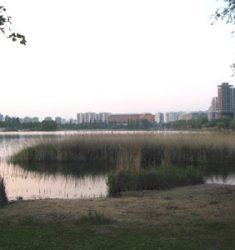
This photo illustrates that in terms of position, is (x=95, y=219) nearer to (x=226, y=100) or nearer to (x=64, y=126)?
(x=226, y=100)

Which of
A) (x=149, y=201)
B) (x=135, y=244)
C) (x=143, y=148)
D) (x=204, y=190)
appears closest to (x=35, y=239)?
(x=135, y=244)

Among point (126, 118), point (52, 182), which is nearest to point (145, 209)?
point (52, 182)

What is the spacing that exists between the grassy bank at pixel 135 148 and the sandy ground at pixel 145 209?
37.4 feet

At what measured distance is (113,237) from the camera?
21.8ft

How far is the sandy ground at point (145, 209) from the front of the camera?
816 centimetres

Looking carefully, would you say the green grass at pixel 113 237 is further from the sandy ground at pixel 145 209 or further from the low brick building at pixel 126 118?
the low brick building at pixel 126 118

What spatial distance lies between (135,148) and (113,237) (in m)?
15.3

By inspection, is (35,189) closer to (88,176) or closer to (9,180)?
(9,180)

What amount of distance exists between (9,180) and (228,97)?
206 feet

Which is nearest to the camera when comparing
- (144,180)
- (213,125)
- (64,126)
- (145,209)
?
(145,209)

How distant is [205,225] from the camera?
7527 mm

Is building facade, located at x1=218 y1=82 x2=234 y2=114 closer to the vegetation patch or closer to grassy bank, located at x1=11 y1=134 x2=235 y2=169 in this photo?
grassy bank, located at x1=11 y1=134 x2=235 y2=169

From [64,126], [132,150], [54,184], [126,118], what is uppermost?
[126,118]

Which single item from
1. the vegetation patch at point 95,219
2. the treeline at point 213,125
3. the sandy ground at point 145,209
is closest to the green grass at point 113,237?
the vegetation patch at point 95,219
